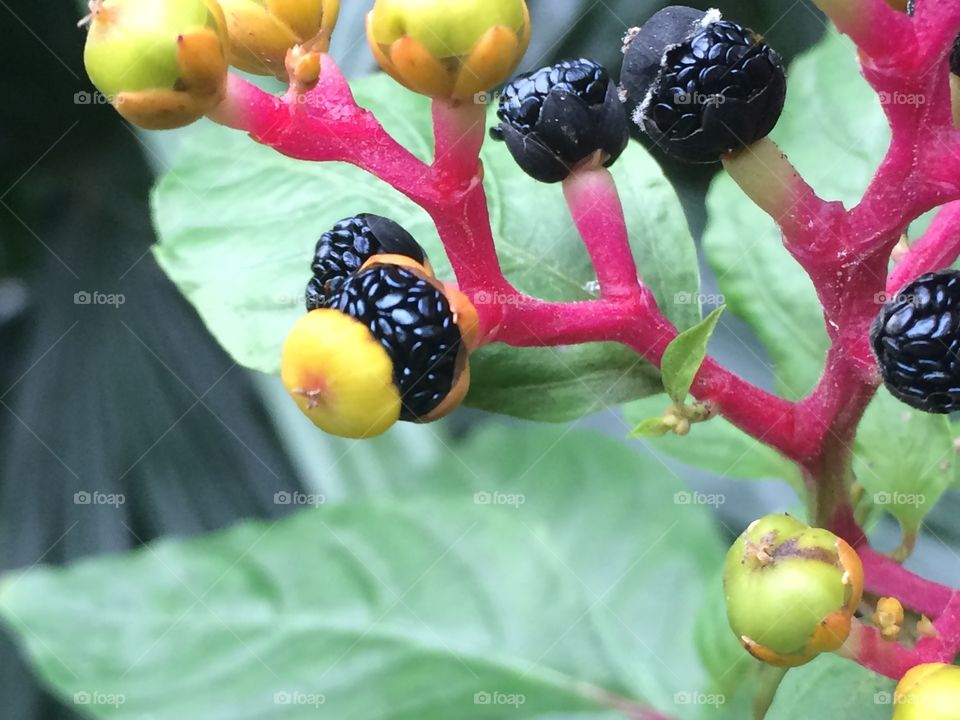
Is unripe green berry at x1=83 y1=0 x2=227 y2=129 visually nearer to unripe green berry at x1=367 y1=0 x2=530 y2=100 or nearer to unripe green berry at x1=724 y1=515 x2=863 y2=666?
unripe green berry at x1=367 y1=0 x2=530 y2=100

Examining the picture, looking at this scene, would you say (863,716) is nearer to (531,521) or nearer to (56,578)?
(531,521)

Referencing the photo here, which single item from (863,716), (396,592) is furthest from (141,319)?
(863,716)

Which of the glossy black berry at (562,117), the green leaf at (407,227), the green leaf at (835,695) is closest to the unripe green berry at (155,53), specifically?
the glossy black berry at (562,117)

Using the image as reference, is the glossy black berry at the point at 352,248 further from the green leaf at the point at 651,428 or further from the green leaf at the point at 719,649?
the green leaf at the point at 719,649

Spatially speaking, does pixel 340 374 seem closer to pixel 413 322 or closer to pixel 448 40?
pixel 413 322

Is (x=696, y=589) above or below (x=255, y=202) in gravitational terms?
below
